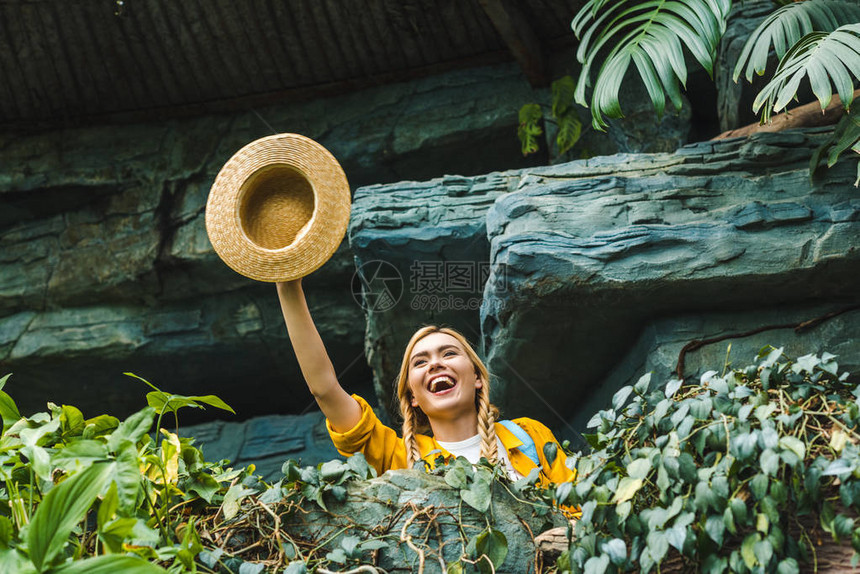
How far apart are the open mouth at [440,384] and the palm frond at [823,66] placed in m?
1.37

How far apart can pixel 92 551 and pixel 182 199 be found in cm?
385

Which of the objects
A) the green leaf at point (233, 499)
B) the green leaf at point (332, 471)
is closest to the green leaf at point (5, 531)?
the green leaf at point (233, 499)

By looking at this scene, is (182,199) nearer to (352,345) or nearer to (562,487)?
(352,345)

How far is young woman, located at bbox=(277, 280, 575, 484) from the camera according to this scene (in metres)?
2.42

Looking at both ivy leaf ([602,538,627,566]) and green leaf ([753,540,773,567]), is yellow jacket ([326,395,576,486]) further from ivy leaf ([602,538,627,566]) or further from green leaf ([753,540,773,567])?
green leaf ([753,540,773,567])

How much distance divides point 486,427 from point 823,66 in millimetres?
1605

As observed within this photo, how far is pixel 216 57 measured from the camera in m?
5.25

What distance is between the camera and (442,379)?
9.02 ft

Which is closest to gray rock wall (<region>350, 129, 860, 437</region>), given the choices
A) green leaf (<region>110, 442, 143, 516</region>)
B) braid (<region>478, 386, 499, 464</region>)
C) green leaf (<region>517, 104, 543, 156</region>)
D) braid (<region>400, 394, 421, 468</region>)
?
braid (<region>478, 386, 499, 464</region>)

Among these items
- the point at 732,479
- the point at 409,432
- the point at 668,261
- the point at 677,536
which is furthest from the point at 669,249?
the point at 677,536

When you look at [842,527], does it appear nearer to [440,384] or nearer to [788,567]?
[788,567]

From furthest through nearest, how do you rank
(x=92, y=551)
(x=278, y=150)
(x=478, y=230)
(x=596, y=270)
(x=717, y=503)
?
(x=478, y=230) → (x=596, y=270) → (x=278, y=150) → (x=92, y=551) → (x=717, y=503)

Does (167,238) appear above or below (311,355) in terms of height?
above

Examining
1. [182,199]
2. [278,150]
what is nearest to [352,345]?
[182,199]
